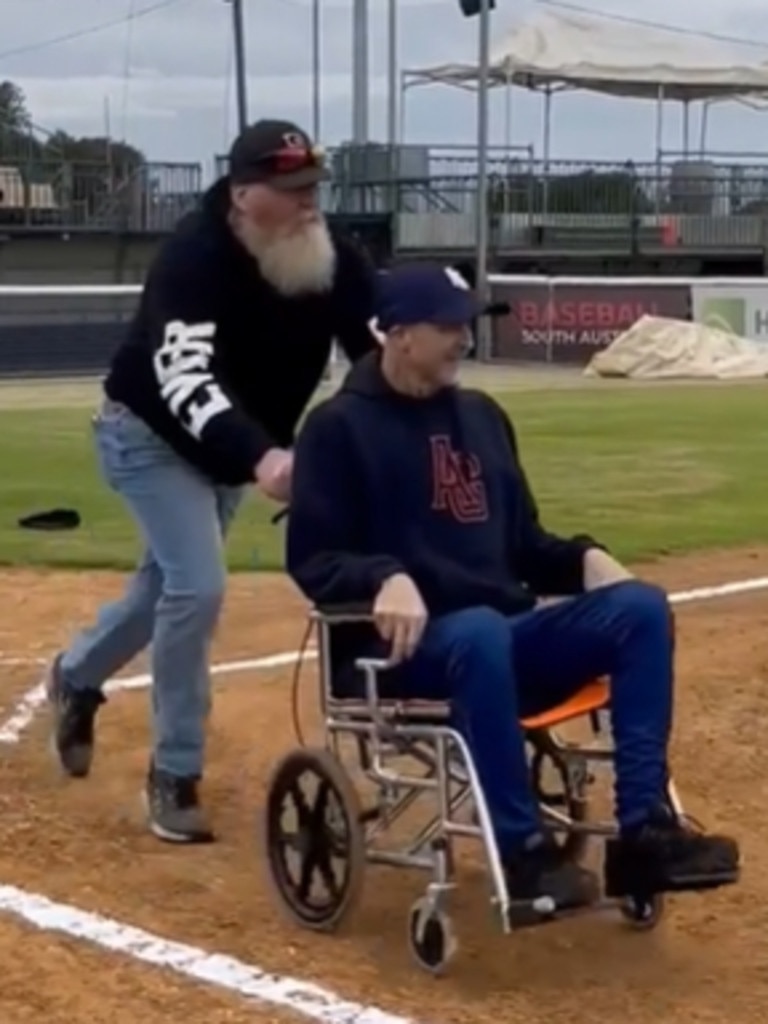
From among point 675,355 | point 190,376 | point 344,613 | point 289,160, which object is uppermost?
point 289,160

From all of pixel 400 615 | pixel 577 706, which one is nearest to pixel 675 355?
pixel 577 706

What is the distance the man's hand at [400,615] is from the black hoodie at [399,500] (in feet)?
0.53

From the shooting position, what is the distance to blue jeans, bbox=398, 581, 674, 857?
4855 mm

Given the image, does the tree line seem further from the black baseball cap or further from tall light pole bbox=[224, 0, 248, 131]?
the black baseball cap

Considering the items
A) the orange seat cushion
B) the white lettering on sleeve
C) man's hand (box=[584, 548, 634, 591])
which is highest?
the white lettering on sleeve

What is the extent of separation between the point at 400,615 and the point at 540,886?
631mm

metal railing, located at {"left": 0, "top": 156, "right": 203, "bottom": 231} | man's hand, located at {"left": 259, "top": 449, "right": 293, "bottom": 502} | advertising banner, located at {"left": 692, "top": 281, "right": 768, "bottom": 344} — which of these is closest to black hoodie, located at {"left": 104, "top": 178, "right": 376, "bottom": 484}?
man's hand, located at {"left": 259, "top": 449, "right": 293, "bottom": 502}

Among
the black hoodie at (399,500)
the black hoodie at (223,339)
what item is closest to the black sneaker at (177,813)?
the black hoodie at (223,339)

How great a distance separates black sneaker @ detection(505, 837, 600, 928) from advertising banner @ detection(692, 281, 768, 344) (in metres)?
25.7

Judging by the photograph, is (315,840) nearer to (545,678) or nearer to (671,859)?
(545,678)

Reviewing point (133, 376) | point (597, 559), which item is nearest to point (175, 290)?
point (133, 376)

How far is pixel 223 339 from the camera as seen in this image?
596cm

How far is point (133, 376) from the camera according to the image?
618 centimetres

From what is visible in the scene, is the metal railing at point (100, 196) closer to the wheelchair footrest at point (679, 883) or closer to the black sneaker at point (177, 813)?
the black sneaker at point (177, 813)
